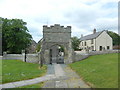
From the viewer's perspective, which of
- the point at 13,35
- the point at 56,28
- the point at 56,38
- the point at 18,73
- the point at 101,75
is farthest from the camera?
the point at 13,35

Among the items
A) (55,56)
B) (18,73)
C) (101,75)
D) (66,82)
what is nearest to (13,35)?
(55,56)

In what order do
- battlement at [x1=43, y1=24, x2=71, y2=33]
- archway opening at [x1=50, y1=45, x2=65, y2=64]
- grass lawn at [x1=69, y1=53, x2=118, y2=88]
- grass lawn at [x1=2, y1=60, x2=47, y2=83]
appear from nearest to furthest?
grass lawn at [x1=69, y1=53, x2=118, y2=88] → grass lawn at [x1=2, y1=60, x2=47, y2=83] → battlement at [x1=43, y1=24, x2=71, y2=33] → archway opening at [x1=50, y1=45, x2=65, y2=64]

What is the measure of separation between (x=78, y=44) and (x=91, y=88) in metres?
49.2

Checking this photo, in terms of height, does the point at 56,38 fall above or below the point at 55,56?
above

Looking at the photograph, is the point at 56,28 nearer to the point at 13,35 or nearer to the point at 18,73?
the point at 13,35

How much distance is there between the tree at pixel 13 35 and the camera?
34.0 m

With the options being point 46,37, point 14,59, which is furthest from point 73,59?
point 14,59

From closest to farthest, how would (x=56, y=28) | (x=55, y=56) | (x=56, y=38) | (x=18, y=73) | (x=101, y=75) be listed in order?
(x=101, y=75), (x=18, y=73), (x=56, y=38), (x=56, y=28), (x=55, y=56)

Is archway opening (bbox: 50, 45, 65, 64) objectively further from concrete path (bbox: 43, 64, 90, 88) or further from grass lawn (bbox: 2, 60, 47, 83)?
concrete path (bbox: 43, 64, 90, 88)

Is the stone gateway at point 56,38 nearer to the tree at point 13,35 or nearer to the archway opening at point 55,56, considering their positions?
the archway opening at point 55,56

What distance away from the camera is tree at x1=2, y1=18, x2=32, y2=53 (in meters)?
34.0

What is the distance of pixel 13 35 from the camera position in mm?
34562

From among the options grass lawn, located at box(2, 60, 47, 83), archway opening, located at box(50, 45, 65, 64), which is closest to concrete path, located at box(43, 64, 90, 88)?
grass lawn, located at box(2, 60, 47, 83)

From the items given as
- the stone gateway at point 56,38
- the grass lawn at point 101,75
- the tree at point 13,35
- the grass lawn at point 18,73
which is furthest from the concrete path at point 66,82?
the tree at point 13,35
